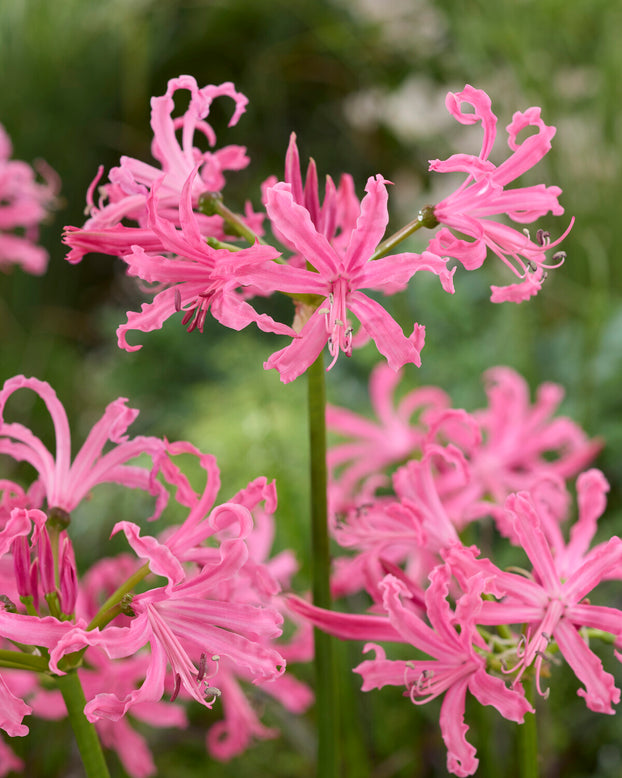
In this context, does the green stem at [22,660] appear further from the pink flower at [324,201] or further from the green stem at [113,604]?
the pink flower at [324,201]

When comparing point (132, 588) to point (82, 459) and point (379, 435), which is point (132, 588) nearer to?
point (82, 459)

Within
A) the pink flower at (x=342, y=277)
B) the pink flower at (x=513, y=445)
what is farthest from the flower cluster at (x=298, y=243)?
the pink flower at (x=513, y=445)

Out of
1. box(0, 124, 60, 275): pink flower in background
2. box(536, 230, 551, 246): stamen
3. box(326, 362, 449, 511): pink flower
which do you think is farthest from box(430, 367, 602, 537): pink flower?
box(0, 124, 60, 275): pink flower in background

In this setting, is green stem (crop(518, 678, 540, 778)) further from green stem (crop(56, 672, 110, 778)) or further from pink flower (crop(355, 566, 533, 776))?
green stem (crop(56, 672, 110, 778))

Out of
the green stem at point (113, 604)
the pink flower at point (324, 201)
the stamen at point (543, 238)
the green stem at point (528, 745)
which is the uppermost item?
the pink flower at point (324, 201)

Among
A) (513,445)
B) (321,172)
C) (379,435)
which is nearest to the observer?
(513,445)

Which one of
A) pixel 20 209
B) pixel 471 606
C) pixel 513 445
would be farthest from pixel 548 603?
pixel 20 209

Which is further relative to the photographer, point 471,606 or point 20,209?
point 20,209

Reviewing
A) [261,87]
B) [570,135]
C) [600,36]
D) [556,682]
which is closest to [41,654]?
[556,682]
